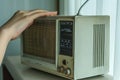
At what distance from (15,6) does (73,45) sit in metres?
0.94

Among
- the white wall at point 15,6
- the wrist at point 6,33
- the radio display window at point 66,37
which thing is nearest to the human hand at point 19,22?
the wrist at point 6,33

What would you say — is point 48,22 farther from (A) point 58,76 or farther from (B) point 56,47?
(A) point 58,76

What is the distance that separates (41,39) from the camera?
90 centimetres

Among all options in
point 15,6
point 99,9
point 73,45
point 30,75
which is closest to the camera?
point 73,45

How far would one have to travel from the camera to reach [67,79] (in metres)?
0.83

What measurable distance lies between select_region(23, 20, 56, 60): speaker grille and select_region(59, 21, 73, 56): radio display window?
0.04m

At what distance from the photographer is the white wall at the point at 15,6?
1562 mm

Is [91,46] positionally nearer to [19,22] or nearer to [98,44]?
[98,44]

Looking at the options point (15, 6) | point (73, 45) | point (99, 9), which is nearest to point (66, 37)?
point (73, 45)

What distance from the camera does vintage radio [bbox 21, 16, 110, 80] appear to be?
755 millimetres

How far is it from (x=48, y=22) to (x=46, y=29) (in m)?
0.03

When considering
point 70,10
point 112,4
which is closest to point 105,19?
point 112,4

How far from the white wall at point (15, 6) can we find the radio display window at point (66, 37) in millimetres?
853

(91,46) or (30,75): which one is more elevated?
(91,46)
